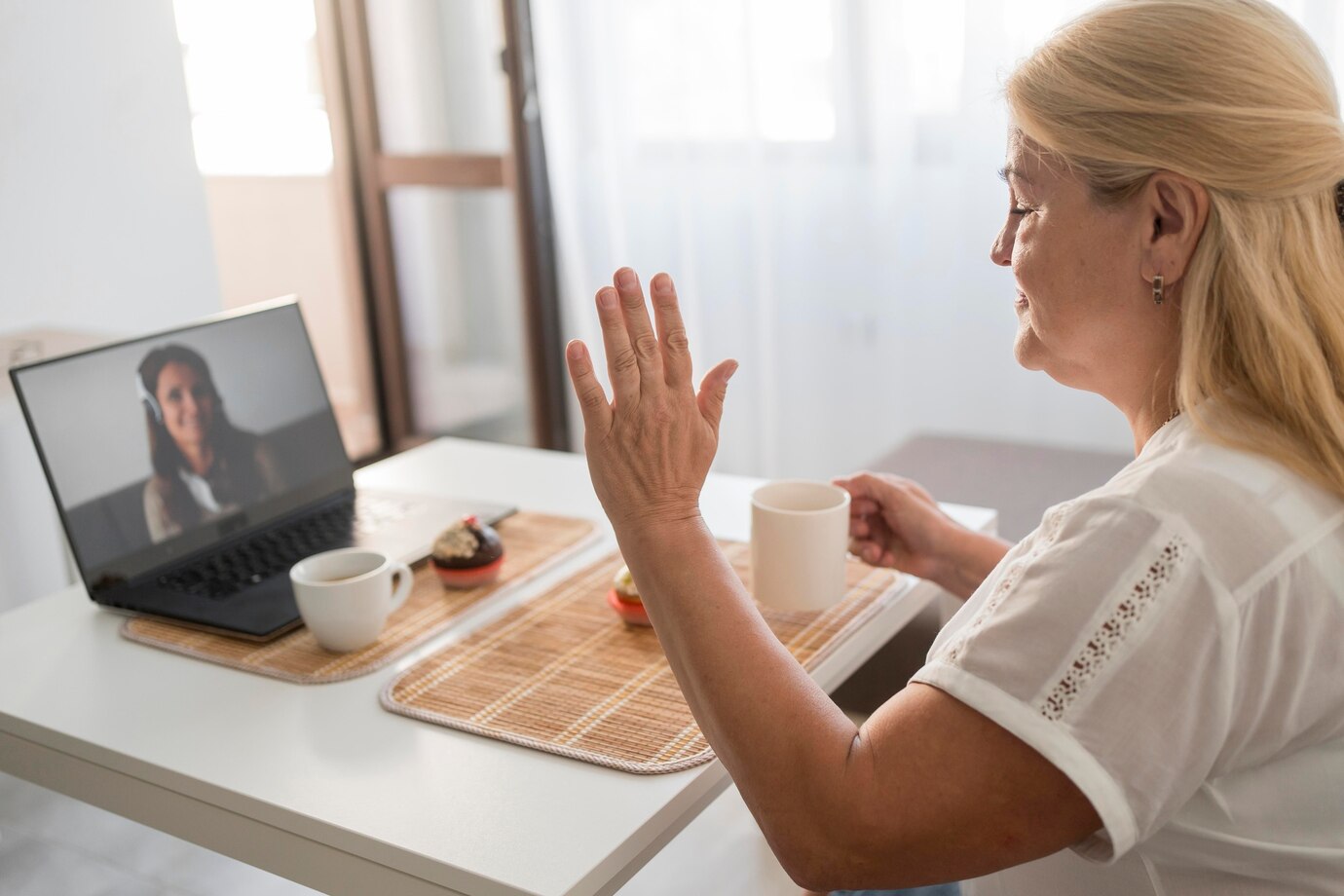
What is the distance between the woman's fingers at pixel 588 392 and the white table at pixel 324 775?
0.81 feet

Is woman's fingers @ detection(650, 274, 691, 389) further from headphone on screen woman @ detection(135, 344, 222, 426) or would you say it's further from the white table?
headphone on screen woman @ detection(135, 344, 222, 426)

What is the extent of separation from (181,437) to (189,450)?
0.6 inches

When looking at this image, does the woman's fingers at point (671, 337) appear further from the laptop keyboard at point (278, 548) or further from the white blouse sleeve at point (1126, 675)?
the laptop keyboard at point (278, 548)

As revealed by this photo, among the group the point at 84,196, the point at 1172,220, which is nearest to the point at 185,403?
the point at 1172,220

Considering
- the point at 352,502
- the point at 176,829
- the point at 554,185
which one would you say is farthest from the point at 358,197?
the point at 176,829

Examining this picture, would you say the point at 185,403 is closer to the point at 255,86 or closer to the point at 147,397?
the point at 147,397

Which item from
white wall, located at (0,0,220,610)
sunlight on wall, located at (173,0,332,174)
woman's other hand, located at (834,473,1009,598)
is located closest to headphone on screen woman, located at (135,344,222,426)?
woman's other hand, located at (834,473,1009,598)

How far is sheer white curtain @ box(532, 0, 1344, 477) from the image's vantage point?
274 centimetres

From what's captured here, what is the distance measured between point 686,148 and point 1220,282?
239cm

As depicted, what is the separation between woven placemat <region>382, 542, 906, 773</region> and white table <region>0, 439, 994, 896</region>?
0.06 ft

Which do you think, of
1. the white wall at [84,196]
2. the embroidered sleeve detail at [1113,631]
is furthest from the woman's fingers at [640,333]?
the white wall at [84,196]

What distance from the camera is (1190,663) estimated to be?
2.36ft

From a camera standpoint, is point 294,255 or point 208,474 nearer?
point 208,474

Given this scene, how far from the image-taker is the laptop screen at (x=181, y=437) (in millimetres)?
1195
